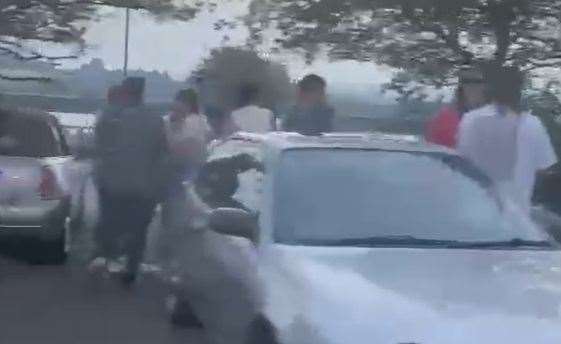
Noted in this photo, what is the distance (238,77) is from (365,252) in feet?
26.3

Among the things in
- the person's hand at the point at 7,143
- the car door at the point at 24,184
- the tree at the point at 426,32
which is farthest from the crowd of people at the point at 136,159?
the tree at the point at 426,32

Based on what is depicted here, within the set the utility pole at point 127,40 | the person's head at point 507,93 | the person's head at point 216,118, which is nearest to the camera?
the person's head at point 507,93

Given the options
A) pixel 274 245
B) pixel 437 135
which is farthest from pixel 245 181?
pixel 437 135

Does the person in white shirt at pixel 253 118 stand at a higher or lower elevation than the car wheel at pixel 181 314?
higher

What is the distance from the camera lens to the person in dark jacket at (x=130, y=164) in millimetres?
10852

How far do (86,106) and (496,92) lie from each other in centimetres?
849

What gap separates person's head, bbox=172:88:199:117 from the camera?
1209cm

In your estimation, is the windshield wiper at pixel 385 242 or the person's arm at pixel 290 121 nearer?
the windshield wiper at pixel 385 242

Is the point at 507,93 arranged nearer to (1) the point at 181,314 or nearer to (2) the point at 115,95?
(1) the point at 181,314

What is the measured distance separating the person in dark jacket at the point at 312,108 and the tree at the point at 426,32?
4.18 meters

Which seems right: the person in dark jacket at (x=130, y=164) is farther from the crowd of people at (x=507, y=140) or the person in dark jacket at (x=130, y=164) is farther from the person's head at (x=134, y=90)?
the crowd of people at (x=507, y=140)

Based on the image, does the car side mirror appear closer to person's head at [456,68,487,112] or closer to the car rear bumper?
person's head at [456,68,487,112]

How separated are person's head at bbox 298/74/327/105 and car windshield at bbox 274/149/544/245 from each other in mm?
3800

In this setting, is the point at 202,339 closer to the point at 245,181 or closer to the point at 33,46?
the point at 245,181
